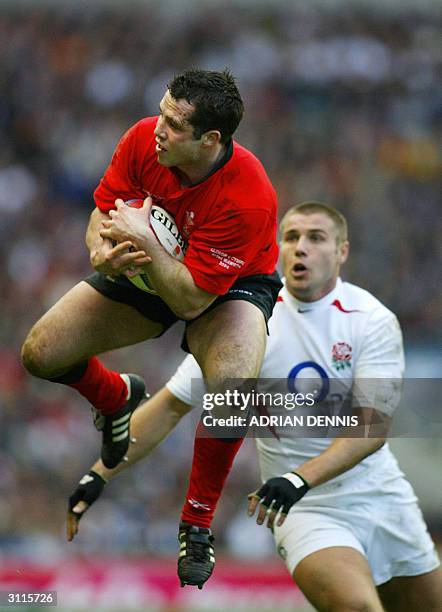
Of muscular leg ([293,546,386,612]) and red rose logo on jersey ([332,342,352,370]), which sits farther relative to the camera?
red rose logo on jersey ([332,342,352,370])

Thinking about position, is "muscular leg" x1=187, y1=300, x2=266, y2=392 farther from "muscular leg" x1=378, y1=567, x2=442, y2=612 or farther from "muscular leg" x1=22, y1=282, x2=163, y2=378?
"muscular leg" x1=378, y1=567, x2=442, y2=612

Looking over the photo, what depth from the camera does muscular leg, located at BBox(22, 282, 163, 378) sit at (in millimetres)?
5676

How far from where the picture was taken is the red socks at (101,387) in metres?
6.01

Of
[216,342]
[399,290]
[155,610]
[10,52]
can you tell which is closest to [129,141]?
[216,342]

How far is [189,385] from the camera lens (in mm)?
6426

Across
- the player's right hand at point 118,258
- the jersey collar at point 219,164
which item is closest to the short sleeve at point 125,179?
the jersey collar at point 219,164

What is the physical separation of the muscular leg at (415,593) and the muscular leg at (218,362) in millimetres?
1345

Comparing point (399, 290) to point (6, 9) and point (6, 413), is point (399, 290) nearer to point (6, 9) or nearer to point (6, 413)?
point (6, 413)

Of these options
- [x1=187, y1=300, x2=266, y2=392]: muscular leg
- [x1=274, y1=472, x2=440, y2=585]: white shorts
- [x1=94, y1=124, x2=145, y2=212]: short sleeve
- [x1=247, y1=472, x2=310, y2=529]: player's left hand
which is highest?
[x1=94, y1=124, x2=145, y2=212]: short sleeve

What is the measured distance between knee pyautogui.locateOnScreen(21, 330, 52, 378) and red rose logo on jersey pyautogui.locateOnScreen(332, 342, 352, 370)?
156cm

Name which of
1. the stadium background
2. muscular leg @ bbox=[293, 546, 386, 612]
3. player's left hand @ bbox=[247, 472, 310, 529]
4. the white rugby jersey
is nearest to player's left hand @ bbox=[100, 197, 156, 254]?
player's left hand @ bbox=[247, 472, 310, 529]

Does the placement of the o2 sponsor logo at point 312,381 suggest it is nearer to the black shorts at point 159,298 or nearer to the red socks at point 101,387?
the black shorts at point 159,298

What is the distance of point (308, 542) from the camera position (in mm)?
5988

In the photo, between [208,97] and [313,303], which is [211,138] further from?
[313,303]
